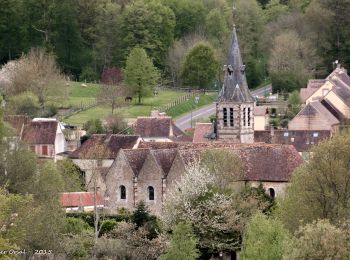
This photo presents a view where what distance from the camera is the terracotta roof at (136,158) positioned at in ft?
235

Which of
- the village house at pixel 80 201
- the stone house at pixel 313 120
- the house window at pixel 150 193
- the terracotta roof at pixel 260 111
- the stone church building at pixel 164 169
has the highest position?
the terracotta roof at pixel 260 111

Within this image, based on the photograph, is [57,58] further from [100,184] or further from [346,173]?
[346,173]

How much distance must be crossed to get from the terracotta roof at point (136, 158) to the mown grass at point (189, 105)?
33.9 m

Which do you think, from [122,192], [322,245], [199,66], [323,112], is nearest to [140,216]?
[122,192]

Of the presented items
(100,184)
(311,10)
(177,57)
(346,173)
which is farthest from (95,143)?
(311,10)

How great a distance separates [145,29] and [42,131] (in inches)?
1242

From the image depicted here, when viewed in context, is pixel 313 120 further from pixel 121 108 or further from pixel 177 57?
pixel 177 57

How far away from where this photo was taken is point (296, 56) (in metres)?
117

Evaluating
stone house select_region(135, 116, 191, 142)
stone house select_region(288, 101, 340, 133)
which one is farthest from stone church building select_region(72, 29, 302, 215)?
stone house select_region(288, 101, 340, 133)

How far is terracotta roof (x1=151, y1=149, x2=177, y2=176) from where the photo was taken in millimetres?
70938

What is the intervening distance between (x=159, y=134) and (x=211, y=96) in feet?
81.0

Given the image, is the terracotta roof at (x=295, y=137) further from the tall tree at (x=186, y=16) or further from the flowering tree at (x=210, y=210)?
the tall tree at (x=186, y=16)

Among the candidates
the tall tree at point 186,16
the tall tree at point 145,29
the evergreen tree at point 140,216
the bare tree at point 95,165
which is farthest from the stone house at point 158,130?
the tall tree at point 186,16

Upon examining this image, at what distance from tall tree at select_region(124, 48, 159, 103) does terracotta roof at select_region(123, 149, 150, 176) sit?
36.0 m
